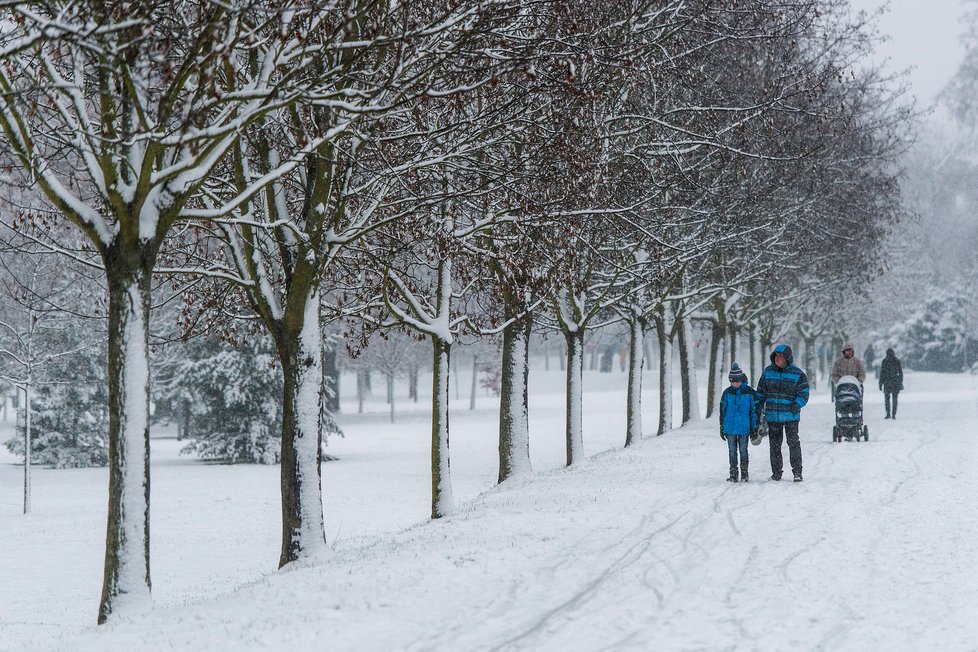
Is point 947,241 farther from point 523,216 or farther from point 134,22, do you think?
point 134,22

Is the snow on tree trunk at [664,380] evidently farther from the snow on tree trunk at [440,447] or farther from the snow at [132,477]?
the snow at [132,477]

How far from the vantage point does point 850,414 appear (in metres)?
19.5

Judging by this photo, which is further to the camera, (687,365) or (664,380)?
(687,365)

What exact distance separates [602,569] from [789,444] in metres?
6.16

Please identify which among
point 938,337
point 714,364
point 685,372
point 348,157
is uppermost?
point 348,157

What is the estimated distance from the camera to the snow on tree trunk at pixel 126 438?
8352 millimetres

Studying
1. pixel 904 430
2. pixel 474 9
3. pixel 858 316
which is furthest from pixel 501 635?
pixel 858 316

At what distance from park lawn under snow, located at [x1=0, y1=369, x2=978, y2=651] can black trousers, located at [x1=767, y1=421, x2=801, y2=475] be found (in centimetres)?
29

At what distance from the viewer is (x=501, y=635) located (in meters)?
6.24

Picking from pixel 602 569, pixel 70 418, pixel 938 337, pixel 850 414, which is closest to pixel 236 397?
pixel 70 418

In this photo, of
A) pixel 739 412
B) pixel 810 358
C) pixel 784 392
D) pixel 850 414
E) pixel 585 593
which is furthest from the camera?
pixel 810 358

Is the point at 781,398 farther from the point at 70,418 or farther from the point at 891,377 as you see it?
the point at 70,418

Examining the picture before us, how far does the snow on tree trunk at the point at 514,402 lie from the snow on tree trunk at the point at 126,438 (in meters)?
10.0

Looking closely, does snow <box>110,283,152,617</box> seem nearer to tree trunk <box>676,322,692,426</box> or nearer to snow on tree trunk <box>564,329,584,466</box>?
snow on tree trunk <box>564,329,584,466</box>
